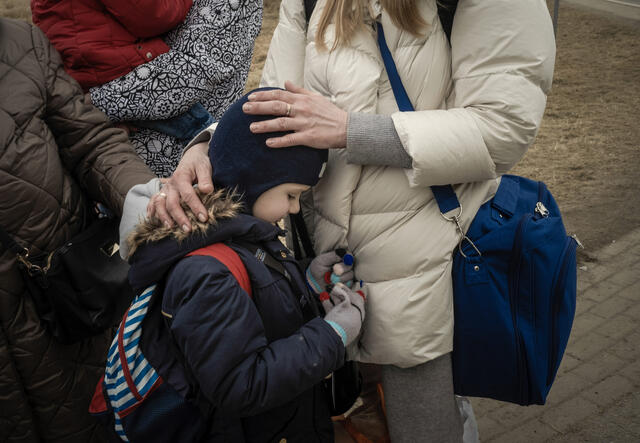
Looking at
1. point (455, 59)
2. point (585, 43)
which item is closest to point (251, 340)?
point (455, 59)

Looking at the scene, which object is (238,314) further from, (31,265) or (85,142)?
(85,142)

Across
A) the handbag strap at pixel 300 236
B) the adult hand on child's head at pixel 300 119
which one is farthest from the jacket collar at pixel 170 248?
the handbag strap at pixel 300 236

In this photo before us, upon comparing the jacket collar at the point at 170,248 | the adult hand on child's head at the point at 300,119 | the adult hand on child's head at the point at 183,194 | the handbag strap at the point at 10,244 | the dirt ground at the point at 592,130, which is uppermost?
the adult hand on child's head at the point at 300,119

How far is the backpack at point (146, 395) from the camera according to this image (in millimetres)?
1532

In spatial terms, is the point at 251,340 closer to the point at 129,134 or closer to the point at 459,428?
the point at 459,428

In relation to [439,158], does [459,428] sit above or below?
below

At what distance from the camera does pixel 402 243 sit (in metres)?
1.66

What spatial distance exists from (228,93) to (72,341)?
1254 millimetres

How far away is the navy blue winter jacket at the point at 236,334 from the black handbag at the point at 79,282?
0.51 metres

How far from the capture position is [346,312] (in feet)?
5.29

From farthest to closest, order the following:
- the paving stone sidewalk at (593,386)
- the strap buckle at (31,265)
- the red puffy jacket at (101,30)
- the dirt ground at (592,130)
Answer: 1. the dirt ground at (592,130)
2. the paving stone sidewalk at (593,386)
3. the red puffy jacket at (101,30)
4. the strap buckle at (31,265)

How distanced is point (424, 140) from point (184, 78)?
48.5 inches

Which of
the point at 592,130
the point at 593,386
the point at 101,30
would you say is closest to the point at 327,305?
the point at 101,30

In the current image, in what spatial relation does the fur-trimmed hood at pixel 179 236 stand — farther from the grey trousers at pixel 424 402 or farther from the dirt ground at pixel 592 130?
the dirt ground at pixel 592 130
